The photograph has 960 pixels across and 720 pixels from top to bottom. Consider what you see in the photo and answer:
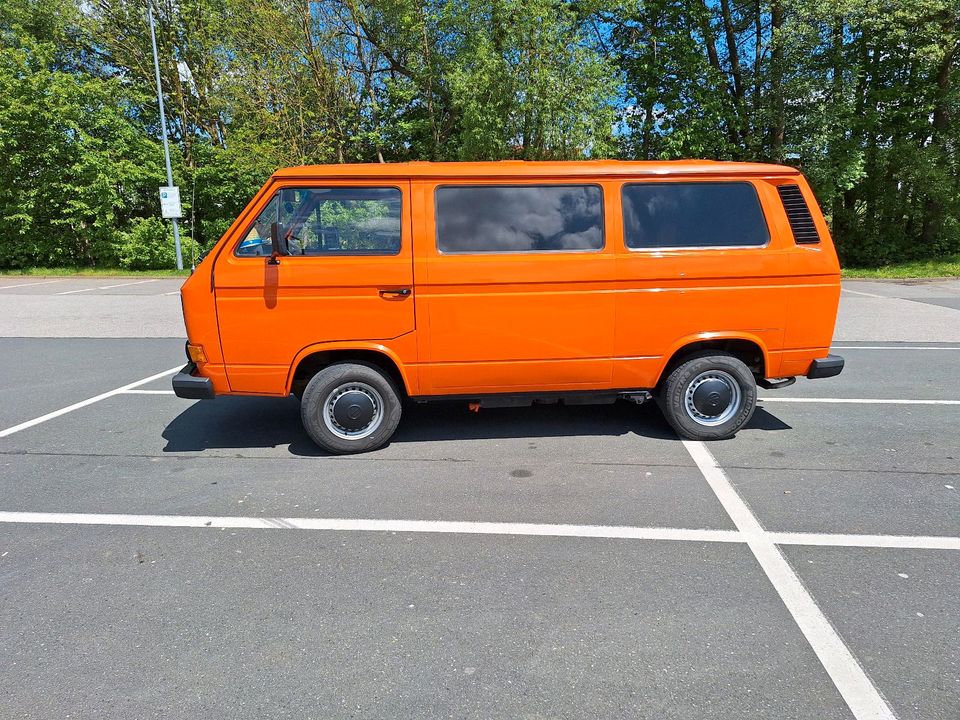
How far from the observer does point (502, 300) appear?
459 centimetres

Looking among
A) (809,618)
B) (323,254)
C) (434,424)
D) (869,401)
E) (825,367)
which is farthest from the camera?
(869,401)

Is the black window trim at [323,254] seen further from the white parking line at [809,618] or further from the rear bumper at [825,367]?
the rear bumper at [825,367]

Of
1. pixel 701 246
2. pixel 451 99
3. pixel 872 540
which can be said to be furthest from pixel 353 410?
pixel 451 99

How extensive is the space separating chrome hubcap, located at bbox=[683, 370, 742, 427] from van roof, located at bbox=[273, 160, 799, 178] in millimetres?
1573

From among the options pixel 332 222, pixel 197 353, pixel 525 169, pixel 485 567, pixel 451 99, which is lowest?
pixel 485 567

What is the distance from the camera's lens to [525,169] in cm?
465

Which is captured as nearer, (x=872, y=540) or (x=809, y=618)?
(x=809, y=618)

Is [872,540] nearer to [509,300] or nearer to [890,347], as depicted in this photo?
[509,300]

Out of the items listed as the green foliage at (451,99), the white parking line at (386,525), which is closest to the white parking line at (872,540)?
the white parking line at (386,525)

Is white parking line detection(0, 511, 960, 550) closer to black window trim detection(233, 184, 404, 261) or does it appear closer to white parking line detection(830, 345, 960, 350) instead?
black window trim detection(233, 184, 404, 261)

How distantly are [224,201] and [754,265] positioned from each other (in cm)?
2359

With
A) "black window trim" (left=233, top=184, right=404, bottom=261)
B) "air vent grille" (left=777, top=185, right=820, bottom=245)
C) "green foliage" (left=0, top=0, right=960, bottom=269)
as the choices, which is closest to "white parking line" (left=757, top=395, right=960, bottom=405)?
"air vent grille" (left=777, top=185, right=820, bottom=245)

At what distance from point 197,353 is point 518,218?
2568 millimetres

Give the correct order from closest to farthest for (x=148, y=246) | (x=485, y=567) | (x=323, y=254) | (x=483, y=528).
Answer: (x=485, y=567) → (x=483, y=528) → (x=323, y=254) → (x=148, y=246)
